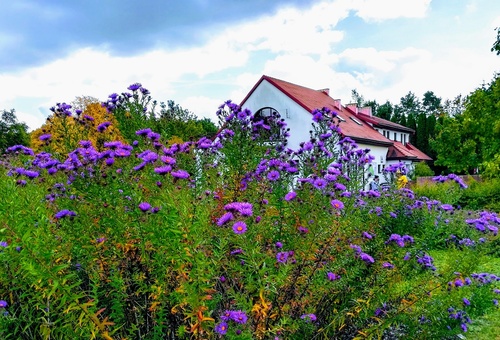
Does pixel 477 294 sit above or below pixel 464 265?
below

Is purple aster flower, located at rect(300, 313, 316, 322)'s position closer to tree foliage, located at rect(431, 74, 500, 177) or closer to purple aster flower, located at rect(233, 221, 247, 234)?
purple aster flower, located at rect(233, 221, 247, 234)

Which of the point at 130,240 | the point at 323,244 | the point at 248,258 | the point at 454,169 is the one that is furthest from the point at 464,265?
the point at 454,169

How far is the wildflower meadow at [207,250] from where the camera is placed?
1957 millimetres

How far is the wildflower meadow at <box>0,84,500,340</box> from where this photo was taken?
196cm

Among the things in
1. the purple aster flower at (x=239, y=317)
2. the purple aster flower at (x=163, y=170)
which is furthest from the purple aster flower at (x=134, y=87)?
the purple aster flower at (x=239, y=317)

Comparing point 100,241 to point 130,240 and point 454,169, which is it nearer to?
point 130,240

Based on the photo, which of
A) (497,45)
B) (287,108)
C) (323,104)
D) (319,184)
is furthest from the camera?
(323,104)

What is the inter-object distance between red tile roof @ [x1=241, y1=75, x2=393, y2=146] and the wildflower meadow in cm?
1664

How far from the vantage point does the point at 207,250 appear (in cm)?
217

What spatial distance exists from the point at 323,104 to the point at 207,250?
24.4m

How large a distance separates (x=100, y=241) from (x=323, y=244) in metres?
1.51

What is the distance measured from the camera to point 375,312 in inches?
121

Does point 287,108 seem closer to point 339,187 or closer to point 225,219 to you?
point 339,187

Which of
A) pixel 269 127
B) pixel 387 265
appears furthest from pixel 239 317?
pixel 269 127
